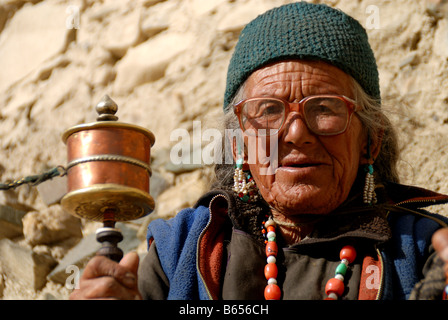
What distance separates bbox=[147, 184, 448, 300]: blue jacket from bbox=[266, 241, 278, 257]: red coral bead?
19 centimetres

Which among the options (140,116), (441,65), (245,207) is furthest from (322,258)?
(140,116)

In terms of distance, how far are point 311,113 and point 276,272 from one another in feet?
2.01

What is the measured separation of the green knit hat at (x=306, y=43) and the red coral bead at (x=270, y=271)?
2.60ft

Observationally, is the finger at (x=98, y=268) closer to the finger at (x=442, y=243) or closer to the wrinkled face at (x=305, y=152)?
the wrinkled face at (x=305, y=152)

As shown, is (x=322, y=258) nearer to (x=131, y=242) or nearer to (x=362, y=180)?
Answer: (x=362, y=180)

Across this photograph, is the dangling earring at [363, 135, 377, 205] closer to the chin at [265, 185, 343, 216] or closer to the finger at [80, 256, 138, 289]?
the chin at [265, 185, 343, 216]

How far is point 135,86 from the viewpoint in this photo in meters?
4.15

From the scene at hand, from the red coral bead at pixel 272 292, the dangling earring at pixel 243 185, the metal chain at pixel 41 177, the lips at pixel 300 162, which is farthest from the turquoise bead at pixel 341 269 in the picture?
A: the metal chain at pixel 41 177

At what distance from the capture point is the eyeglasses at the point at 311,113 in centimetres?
220

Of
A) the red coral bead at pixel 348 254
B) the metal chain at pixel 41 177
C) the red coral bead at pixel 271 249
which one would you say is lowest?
the red coral bead at pixel 348 254

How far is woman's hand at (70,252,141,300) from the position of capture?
1.70 meters
